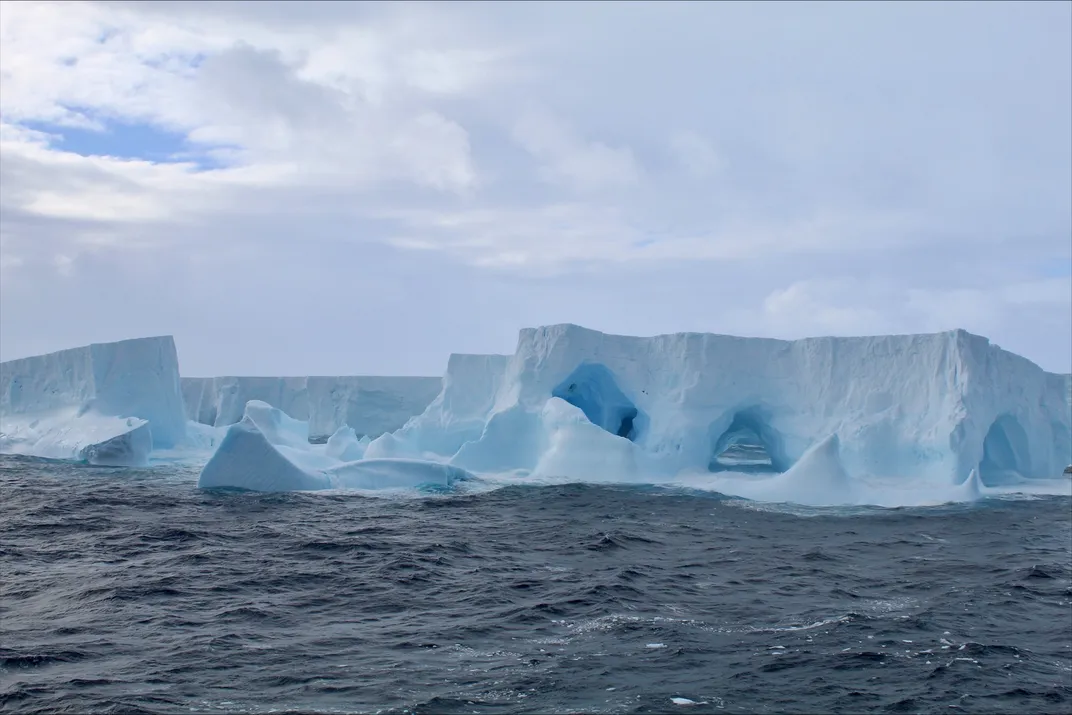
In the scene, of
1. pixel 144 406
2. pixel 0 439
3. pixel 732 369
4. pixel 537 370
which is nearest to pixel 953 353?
pixel 732 369

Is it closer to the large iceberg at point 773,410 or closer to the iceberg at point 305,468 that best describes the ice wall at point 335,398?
the large iceberg at point 773,410

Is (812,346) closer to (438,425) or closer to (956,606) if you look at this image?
(438,425)

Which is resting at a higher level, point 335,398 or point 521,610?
point 335,398

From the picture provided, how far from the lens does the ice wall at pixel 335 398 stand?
2808cm

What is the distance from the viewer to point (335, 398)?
28.5 meters

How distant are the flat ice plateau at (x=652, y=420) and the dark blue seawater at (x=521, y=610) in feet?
7.26

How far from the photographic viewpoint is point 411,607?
25.2ft

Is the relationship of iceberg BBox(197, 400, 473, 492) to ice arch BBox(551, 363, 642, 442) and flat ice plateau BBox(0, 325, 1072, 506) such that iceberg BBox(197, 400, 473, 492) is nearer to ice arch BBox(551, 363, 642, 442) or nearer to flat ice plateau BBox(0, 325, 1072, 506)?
flat ice plateau BBox(0, 325, 1072, 506)

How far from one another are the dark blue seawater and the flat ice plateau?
2.21 m

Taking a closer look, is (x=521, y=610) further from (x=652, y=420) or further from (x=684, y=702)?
(x=652, y=420)

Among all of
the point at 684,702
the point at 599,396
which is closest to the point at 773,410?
the point at 599,396

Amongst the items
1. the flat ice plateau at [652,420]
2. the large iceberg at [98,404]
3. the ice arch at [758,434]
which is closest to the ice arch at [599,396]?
the flat ice plateau at [652,420]

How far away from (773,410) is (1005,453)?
16.8 feet

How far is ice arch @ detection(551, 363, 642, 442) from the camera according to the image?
2053 centimetres
